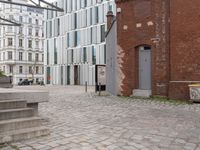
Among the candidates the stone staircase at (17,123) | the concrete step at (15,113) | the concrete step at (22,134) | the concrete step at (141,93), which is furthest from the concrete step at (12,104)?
the concrete step at (141,93)

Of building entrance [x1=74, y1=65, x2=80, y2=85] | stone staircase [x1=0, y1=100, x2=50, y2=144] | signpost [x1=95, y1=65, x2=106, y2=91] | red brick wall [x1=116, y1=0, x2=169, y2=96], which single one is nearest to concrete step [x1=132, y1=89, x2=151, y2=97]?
red brick wall [x1=116, y1=0, x2=169, y2=96]

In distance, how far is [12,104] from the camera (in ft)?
20.9

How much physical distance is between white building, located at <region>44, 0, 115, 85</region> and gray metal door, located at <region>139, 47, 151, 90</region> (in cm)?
2455

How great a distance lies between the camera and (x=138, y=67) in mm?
16109

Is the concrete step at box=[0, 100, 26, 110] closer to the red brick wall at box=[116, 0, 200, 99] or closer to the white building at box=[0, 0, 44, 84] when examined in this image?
the red brick wall at box=[116, 0, 200, 99]

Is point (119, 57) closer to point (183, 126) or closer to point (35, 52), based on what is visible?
point (183, 126)

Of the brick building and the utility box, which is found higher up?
the brick building

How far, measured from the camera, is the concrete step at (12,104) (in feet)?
20.5

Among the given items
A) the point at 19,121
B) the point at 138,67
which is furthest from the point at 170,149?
the point at 138,67

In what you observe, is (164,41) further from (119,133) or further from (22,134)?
(22,134)

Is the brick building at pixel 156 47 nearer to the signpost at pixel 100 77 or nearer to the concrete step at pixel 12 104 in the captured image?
the signpost at pixel 100 77

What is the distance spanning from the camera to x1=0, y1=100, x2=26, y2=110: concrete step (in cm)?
623

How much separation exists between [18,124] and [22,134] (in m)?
0.23

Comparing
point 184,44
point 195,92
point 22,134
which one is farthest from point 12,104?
point 184,44
